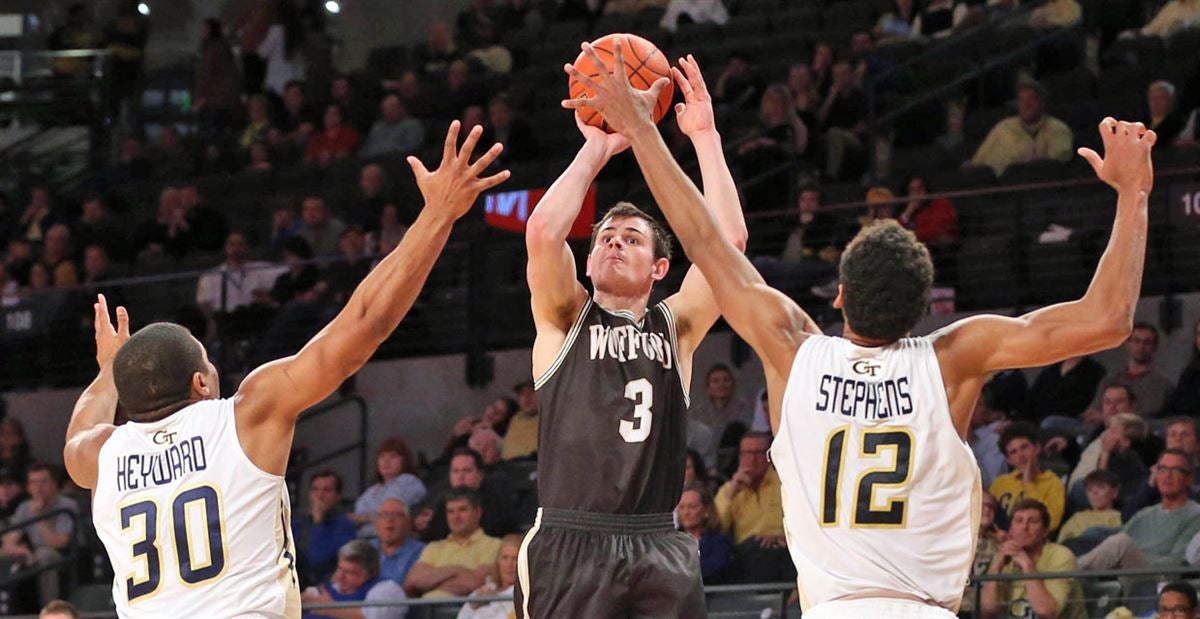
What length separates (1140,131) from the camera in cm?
509

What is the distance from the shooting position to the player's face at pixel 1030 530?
9852 mm

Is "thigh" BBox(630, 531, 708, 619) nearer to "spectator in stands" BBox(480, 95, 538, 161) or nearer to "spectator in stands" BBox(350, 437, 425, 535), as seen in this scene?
"spectator in stands" BBox(350, 437, 425, 535)

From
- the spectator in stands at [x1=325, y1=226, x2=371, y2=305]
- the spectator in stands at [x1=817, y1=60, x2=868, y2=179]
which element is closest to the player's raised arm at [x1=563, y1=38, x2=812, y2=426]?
the spectator in stands at [x1=817, y1=60, x2=868, y2=179]

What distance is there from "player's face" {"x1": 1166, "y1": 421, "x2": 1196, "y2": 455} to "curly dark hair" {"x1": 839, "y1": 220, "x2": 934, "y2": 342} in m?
5.86

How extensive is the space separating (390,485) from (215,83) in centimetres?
862

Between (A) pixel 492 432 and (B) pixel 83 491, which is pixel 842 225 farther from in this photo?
Result: (B) pixel 83 491

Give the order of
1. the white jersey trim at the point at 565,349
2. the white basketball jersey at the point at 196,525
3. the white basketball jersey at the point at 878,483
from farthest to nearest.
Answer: the white jersey trim at the point at 565,349, the white basketball jersey at the point at 196,525, the white basketball jersey at the point at 878,483

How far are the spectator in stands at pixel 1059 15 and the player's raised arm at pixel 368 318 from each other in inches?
416

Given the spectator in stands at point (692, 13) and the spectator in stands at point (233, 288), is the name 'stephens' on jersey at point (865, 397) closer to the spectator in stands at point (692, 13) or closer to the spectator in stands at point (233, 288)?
the spectator in stands at point (233, 288)

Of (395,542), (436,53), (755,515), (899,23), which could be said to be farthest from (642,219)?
(436,53)

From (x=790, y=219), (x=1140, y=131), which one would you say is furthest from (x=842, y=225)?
(x=1140, y=131)

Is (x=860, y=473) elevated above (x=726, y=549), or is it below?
above

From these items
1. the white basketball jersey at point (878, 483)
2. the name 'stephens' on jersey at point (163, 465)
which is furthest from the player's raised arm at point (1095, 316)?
the name 'stephens' on jersey at point (163, 465)

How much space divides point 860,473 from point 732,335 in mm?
8758
